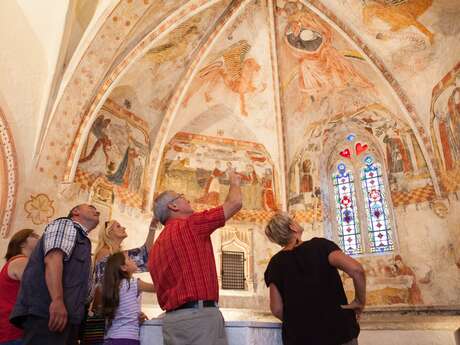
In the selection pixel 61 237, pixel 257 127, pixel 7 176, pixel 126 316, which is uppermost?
pixel 257 127

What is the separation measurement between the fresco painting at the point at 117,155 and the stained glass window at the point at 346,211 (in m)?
5.39

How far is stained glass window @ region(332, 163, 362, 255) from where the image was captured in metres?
11.4

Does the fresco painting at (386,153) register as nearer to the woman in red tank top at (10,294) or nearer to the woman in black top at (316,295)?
the woman in black top at (316,295)

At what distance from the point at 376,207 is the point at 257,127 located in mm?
4147

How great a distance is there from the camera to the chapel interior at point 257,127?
28.2ft

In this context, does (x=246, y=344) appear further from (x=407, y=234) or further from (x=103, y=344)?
(x=407, y=234)

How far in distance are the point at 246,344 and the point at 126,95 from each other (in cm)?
920

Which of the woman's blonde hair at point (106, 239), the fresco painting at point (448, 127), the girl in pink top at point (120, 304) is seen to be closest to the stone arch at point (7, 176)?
the woman's blonde hair at point (106, 239)

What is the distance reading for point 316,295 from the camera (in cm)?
277

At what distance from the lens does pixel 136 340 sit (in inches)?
120

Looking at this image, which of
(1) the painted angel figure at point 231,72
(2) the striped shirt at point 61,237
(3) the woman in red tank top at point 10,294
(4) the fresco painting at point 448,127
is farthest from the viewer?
(1) the painted angel figure at point 231,72

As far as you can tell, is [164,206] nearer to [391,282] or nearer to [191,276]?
[191,276]

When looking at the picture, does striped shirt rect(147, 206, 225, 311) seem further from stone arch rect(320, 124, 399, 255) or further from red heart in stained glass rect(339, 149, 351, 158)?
red heart in stained glass rect(339, 149, 351, 158)

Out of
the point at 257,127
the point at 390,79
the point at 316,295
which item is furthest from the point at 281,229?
the point at 257,127
